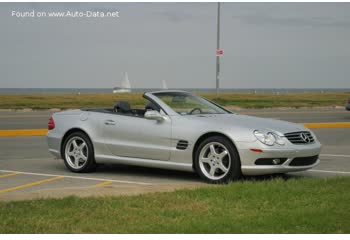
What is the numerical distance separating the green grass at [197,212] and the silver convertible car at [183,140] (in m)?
1.36

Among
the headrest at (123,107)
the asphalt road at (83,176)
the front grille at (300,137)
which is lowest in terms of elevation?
the asphalt road at (83,176)

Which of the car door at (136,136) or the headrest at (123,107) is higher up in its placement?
the headrest at (123,107)

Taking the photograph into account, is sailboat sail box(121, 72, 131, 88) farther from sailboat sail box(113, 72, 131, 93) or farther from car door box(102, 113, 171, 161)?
car door box(102, 113, 171, 161)

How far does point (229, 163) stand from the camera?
987 centimetres

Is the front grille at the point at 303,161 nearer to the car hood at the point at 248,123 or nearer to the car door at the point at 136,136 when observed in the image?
the car hood at the point at 248,123

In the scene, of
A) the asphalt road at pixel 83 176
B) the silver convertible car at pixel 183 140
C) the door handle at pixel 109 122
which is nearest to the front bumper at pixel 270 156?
the silver convertible car at pixel 183 140

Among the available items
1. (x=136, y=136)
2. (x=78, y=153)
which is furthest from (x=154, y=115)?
(x=78, y=153)

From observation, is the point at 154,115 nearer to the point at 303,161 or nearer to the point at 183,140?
the point at 183,140

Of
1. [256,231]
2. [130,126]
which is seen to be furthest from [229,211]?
[130,126]

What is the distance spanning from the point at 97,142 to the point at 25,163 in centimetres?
204

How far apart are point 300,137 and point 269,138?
58cm

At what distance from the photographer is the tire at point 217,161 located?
32.2ft

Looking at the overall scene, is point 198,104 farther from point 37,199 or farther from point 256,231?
point 256,231

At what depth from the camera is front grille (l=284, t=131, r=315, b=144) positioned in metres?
10.1
